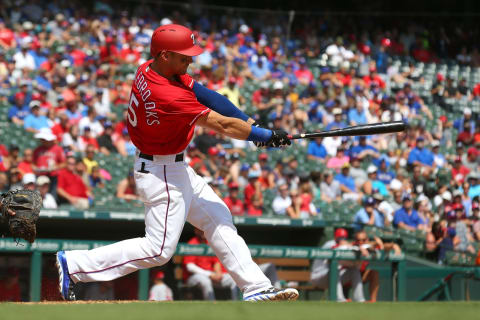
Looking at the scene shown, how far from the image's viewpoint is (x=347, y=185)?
40.2 feet

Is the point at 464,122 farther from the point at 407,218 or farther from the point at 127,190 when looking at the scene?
the point at 127,190

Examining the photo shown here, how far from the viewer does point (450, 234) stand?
11.5 meters

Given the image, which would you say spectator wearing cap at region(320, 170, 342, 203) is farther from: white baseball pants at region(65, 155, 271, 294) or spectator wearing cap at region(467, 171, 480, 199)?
white baseball pants at region(65, 155, 271, 294)

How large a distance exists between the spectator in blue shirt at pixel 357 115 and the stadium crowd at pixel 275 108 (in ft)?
0.12

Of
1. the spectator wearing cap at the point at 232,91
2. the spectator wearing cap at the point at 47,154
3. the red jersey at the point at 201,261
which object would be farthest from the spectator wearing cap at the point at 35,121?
the red jersey at the point at 201,261

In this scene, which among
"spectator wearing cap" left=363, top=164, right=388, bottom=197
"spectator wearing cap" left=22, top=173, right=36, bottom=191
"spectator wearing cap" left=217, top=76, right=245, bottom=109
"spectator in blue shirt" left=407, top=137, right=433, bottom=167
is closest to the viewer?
"spectator wearing cap" left=22, top=173, right=36, bottom=191

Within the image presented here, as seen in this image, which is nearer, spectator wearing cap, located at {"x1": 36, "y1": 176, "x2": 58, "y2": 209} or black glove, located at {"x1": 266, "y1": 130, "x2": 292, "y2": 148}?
black glove, located at {"x1": 266, "y1": 130, "x2": 292, "y2": 148}

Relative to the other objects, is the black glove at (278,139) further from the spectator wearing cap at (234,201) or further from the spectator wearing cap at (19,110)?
the spectator wearing cap at (19,110)

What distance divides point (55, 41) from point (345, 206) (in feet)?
20.0

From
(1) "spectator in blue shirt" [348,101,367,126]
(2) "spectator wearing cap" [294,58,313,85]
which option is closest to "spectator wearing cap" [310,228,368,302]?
(1) "spectator in blue shirt" [348,101,367,126]

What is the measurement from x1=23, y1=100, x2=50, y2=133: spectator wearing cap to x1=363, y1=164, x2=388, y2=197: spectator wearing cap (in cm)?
485

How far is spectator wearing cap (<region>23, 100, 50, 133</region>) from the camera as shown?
37.0 ft

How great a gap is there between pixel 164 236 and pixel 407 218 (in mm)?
7334

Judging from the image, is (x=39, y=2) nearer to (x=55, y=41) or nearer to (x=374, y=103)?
(x=55, y=41)
